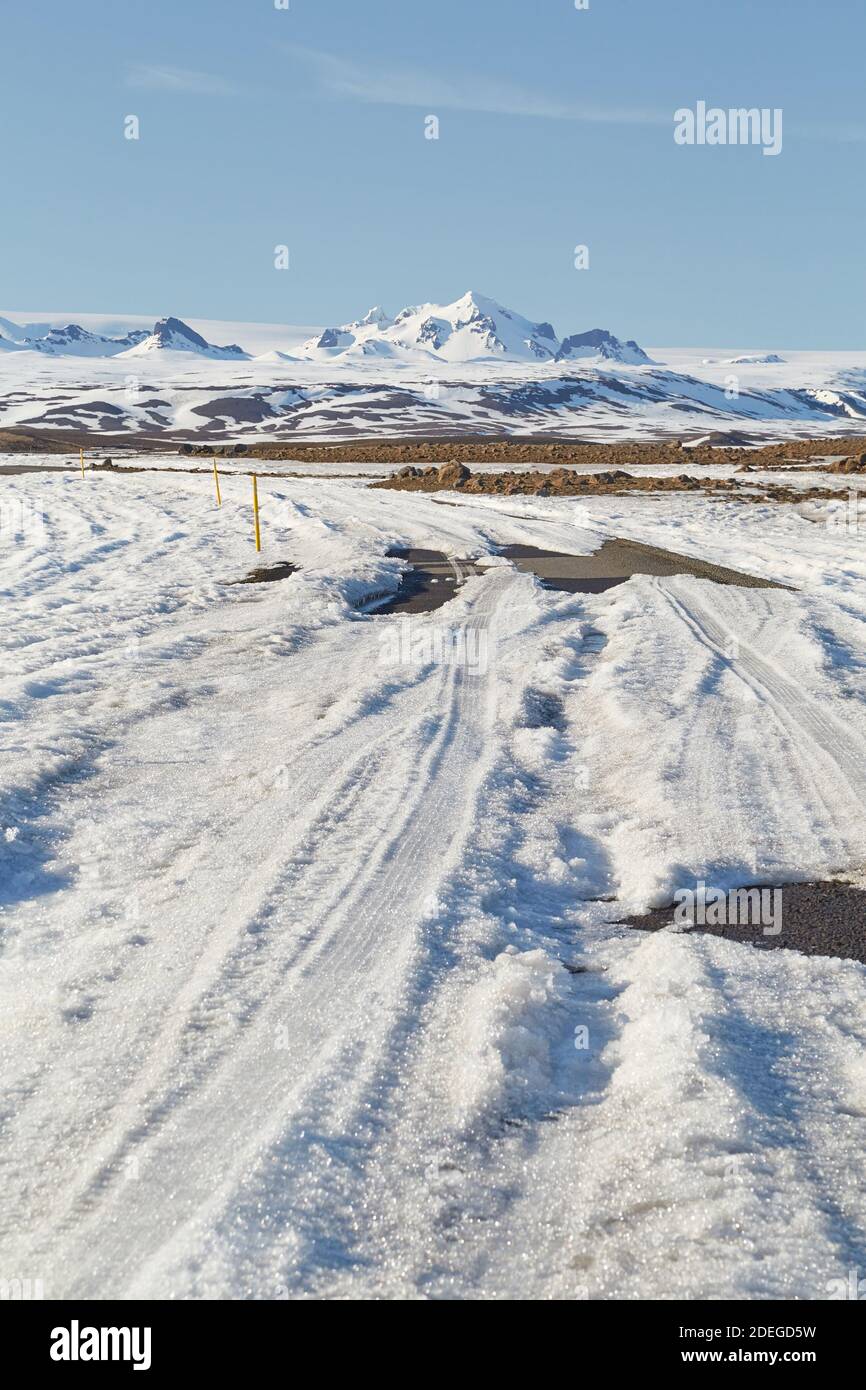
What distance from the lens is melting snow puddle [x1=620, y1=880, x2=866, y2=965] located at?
5.34 meters

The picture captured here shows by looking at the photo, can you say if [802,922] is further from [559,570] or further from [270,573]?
[270,573]

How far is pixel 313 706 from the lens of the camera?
9852 millimetres

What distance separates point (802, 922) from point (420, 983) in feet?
7.28

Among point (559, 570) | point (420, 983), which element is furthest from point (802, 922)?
point (559, 570)

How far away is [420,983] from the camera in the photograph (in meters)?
4.86

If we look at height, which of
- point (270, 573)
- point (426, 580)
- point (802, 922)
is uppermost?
point (270, 573)

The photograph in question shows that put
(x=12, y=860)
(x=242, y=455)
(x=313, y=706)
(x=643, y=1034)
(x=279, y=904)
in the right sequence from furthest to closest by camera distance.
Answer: (x=242, y=455) → (x=313, y=706) → (x=12, y=860) → (x=279, y=904) → (x=643, y=1034)

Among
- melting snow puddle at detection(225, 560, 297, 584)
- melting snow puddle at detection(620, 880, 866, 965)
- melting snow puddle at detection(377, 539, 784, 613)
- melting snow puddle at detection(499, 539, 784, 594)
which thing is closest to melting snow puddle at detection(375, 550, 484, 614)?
melting snow puddle at detection(377, 539, 784, 613)

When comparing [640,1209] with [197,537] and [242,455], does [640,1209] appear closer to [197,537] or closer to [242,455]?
[197,537]

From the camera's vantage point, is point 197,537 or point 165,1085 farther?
point 197,537

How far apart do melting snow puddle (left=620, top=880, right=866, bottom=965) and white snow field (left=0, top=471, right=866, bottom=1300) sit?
5.9 inches
